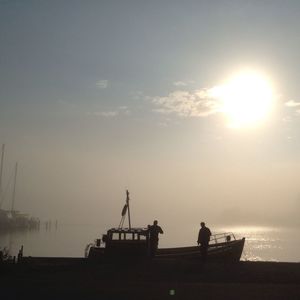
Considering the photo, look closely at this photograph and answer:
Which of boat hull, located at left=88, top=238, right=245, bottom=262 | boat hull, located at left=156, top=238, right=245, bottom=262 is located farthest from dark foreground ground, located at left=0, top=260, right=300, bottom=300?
boat hull, located at left=156, top=238, right=245, bottom=262

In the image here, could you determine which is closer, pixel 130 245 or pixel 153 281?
pixel 153 281

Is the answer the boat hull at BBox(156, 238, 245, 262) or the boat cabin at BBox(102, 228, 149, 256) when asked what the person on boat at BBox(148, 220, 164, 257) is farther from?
the boat hull at BBox(156, 238, 245, 262)

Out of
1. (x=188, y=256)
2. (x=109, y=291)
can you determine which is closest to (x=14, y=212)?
(x=188, y=256)

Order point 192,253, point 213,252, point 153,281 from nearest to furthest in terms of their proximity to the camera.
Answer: point 153,281 → point 192,253 → point 213,252

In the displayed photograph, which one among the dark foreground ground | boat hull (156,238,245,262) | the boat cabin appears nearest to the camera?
the dark foreground ground

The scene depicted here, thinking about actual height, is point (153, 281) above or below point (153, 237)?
below

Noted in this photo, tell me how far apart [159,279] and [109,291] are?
324cm

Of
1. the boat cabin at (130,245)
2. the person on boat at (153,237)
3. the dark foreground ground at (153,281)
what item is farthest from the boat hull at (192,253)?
the dark foreground ground at (153,281)

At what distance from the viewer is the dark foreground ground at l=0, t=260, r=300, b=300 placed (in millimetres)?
13367

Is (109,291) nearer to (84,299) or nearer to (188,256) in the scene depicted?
(84,299)

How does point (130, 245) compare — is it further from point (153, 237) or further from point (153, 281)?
point (153, 281)

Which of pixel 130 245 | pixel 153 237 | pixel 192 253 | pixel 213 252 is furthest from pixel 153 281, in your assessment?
pixel 213 252

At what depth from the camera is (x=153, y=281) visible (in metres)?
16.2

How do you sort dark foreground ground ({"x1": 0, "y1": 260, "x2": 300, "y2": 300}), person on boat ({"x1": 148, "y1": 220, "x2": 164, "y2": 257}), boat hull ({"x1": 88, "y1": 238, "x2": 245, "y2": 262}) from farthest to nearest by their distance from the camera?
1. boat hull ({"x1": 88, "y1": 238, "x2": 245, "y2": 262})
2. person on boat ({"x1": 148, "y1": 220, "x2": 164, "y2": 257})
3. dark foreground ground ({"x1": 0, "y1": 260, "x2": 300, "y2": 300})
